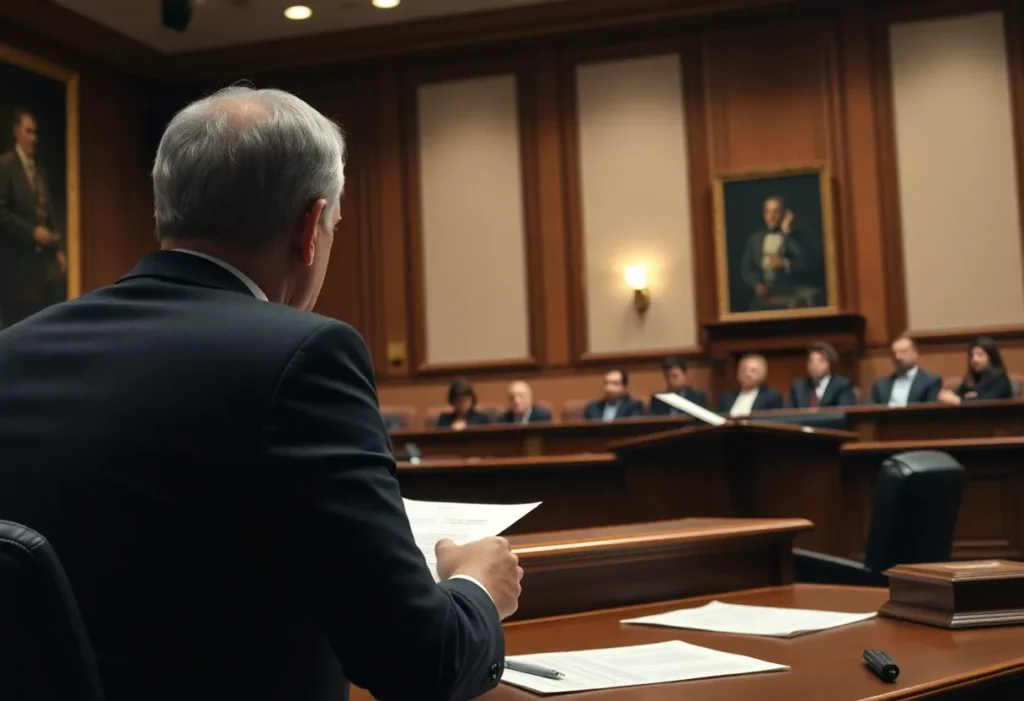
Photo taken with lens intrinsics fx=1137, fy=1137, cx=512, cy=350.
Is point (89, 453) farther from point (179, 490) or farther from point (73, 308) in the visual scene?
point (73, 308)

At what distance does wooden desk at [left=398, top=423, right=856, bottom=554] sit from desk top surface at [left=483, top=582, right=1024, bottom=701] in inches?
103

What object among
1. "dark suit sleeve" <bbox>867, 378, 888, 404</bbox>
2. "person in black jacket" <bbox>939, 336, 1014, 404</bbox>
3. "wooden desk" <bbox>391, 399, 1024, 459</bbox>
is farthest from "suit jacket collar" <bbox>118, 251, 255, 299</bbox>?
"dark suit sleeve" <bbox>867, 378, 888, 404</bbox>

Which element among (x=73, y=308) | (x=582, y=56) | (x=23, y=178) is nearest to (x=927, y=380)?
(x=582, y=56)

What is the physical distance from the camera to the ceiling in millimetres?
9859

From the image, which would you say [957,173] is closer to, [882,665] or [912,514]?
[912,514]

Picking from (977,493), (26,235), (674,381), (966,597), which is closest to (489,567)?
(966,597)

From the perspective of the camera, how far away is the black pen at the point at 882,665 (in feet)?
4.88

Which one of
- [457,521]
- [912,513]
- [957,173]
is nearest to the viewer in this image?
[457,521]

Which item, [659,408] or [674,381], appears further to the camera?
[674,381]

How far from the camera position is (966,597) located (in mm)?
1890

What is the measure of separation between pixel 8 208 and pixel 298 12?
3.00 meters

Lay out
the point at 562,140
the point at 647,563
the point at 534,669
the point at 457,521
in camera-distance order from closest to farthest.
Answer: the point at 534,669
the point at 457,521
the point at 647,563
the point at 562,140

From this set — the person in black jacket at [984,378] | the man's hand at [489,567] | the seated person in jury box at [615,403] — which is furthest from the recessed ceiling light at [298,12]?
the man's hand at [489,567]

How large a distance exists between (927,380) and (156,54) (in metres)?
7.56
